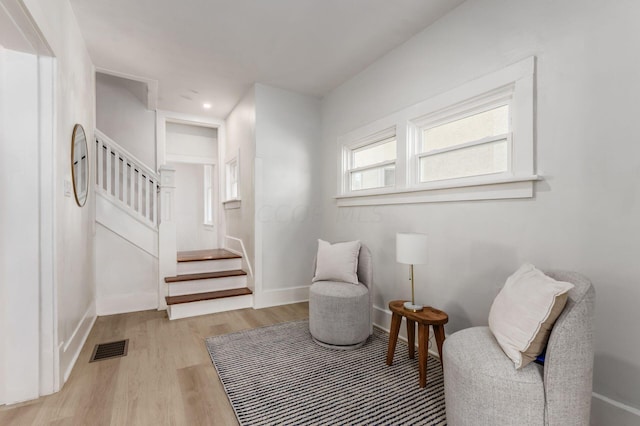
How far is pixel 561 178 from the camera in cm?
174

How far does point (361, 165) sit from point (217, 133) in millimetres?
3285

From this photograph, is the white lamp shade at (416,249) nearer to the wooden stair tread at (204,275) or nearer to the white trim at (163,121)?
the wooden stair tread at (204,275)

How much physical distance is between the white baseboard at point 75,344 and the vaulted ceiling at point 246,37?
8.55ft

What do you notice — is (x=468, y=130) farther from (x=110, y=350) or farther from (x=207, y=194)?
(x=207, y=194)

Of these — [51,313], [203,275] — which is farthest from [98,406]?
[203,275]

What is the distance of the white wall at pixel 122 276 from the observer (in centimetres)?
346

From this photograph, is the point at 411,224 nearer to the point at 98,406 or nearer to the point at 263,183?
the point at 263,183

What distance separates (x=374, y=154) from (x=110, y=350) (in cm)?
314

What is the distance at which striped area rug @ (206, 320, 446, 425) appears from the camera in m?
1.73

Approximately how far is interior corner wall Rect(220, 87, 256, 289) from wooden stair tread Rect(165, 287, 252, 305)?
6.1 inches

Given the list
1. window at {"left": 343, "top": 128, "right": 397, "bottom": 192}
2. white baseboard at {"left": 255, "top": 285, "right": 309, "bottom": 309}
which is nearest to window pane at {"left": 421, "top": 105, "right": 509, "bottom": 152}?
window at {"left": 343, "top": 128, "right": 397, "bottom": 192}

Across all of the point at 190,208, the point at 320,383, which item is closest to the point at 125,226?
the point at 320,383

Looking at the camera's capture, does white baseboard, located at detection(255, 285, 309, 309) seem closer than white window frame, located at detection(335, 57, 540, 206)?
No

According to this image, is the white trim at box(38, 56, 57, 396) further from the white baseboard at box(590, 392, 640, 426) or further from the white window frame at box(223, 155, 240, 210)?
the white baseboard at box(590, 392, 640, 426)
